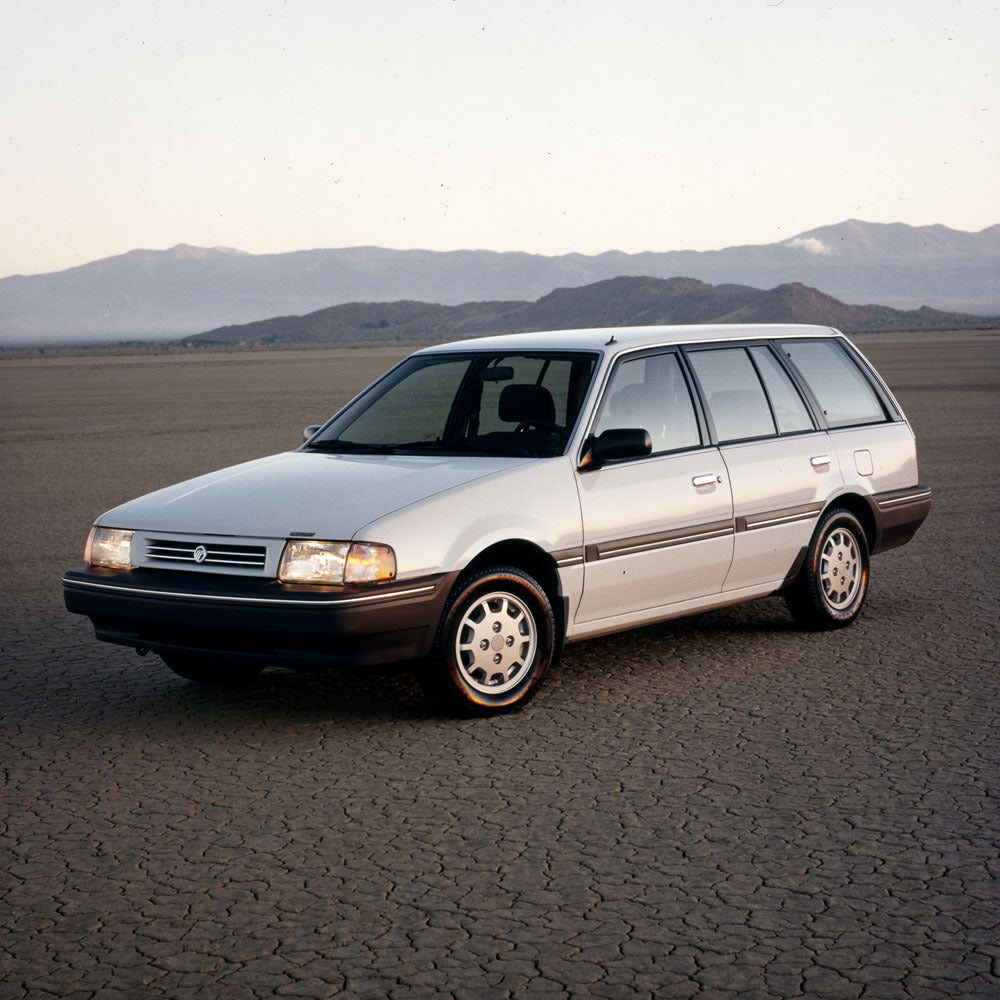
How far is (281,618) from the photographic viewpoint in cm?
620

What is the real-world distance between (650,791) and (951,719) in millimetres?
1673

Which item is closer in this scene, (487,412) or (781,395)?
(487,412)

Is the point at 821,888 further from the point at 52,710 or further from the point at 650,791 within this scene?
the point at 52,710

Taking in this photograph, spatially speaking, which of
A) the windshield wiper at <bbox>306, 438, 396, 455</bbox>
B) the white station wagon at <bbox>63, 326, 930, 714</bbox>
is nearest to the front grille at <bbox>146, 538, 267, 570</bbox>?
the white station wagon at <bbox>63, 326, 930, 714</bbox>

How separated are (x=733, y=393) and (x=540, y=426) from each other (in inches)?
49.8

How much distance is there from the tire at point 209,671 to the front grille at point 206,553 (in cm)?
87

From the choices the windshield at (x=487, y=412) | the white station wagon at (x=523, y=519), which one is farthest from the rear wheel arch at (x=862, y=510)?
the windshield at (x=487, y=412)

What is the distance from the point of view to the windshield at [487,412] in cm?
743

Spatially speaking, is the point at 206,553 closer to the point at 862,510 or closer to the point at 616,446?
the point at 616,446

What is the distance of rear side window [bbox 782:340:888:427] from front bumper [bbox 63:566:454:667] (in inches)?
127

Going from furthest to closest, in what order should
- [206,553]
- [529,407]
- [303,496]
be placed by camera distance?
[529,407] → [303,496] → [206,553]

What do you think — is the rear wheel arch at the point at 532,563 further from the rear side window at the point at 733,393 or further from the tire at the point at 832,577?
the tire at the point at 832,577

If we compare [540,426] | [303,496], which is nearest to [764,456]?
[540,426]

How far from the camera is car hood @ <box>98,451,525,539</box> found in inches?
253
